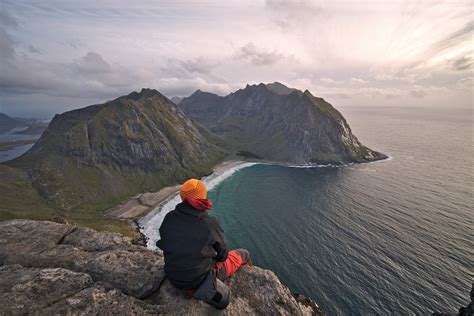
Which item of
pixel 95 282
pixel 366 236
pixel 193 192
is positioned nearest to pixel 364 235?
pixel 366 236

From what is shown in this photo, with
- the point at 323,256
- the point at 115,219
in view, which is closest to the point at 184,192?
the point at 323,256

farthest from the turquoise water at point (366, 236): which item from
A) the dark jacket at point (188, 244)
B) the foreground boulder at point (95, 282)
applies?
the dark jacket at point (188, 244)

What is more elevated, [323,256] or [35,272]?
[35,272]

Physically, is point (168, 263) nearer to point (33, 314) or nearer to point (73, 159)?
point (33, 314)

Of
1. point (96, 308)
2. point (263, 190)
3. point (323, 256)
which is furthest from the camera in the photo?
point (263, 190)

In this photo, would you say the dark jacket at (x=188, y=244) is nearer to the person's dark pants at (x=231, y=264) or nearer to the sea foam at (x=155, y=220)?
the person's dark pants at (x=231, y=264)

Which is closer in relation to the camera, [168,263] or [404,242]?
[168,263]
